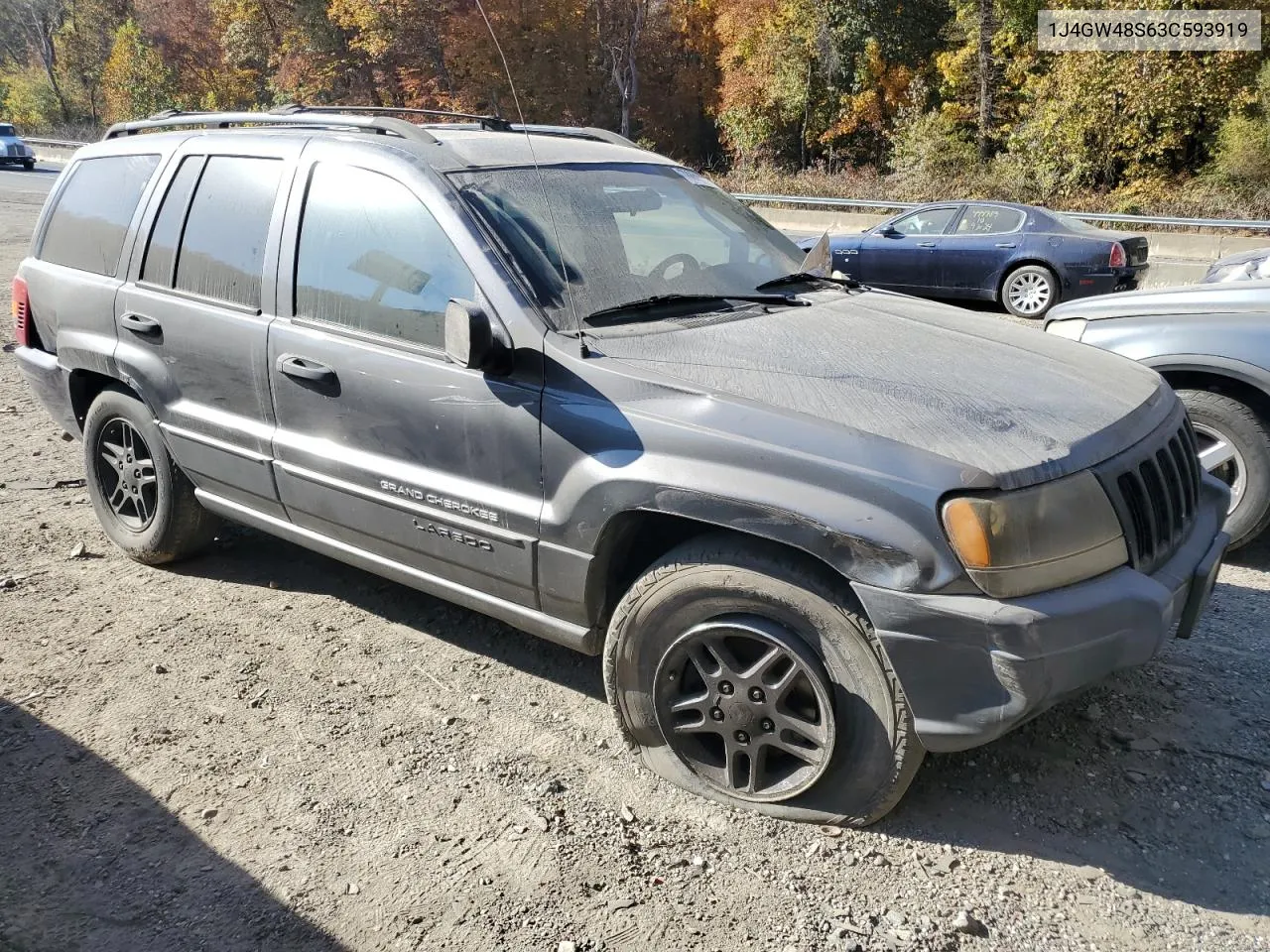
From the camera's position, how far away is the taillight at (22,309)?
4820 millimetres

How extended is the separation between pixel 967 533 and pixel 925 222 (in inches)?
453

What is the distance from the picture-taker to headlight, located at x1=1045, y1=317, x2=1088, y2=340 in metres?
4.85

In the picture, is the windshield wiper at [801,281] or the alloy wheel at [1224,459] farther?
the alloy wheel at [1224,459]

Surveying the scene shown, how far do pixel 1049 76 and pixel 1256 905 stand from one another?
28775 mm

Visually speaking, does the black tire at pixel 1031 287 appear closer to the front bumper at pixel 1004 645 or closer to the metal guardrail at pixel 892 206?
the metal guardrail at pixel 892 206

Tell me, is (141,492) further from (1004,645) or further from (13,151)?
(13,151)

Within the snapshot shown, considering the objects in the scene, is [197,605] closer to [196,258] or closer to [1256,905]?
[196,258]

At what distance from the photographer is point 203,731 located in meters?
3.33

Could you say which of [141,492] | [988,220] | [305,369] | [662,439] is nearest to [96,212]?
[141,492]

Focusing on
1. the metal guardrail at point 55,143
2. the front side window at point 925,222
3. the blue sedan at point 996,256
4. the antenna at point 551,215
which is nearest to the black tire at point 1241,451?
the antenna at point 551,215

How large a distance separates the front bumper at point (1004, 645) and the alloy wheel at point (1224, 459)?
2.24 m

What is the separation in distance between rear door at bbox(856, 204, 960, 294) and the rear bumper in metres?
10.1

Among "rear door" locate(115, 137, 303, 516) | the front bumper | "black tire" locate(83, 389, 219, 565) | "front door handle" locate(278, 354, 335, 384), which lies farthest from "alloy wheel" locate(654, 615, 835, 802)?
"black tire" locate(83, 389, 219, 565)

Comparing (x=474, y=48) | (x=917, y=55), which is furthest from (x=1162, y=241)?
(x=474, y=48)
